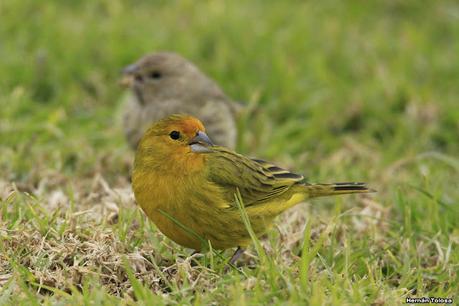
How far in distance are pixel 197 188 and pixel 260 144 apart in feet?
9.23

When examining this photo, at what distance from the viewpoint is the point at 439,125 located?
7430 mm

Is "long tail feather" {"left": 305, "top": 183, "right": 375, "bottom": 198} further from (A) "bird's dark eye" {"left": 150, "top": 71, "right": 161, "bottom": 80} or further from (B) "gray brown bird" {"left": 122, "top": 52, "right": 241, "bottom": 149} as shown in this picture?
(A) "bird's dark eye" {"left": 150, "top": 71, "right": 161, "bottom": 80}

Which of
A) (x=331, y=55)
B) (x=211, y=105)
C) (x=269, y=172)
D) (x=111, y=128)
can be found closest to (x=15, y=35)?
(x=111, y=128)

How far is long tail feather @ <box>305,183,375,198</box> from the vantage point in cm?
471

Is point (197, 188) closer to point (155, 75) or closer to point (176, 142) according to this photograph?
point (176, 142)

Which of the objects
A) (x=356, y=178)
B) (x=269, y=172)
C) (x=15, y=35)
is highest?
(x=15, y=35)

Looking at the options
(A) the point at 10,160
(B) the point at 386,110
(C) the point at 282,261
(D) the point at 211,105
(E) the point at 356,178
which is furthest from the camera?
(B) the point at 386,110

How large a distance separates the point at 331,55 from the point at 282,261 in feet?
14.3

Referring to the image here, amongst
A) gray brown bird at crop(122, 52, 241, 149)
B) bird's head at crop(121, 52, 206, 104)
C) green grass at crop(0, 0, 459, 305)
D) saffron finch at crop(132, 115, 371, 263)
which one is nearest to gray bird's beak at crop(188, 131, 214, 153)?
saffron finch at crop(132, 115, 371, 263)

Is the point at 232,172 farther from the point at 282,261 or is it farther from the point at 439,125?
the point at 439,125

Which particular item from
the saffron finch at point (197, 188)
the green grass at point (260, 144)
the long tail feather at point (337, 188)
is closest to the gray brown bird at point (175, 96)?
the green grass at point (260, 144)

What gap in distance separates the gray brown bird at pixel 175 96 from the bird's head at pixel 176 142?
8.12 feet

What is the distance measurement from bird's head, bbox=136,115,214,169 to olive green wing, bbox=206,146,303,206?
10cm

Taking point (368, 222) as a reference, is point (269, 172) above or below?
above
